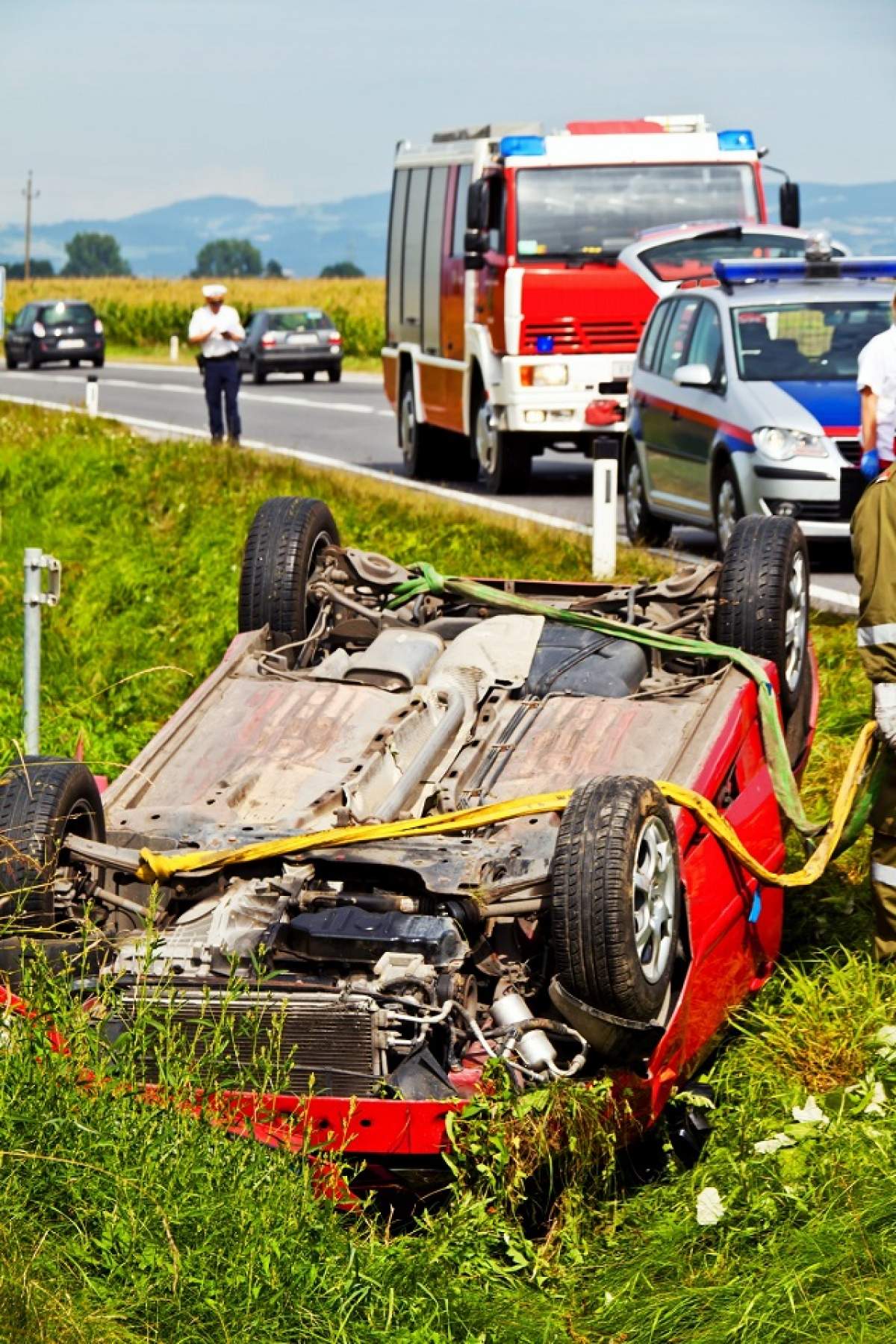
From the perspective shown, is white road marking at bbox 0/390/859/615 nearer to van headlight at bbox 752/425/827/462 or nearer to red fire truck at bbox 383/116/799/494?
red fire truck at bbox 383/116/799/494

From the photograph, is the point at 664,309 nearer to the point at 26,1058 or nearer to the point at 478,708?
the point at 478,708

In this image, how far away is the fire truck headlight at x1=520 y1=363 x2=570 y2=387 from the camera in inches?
664

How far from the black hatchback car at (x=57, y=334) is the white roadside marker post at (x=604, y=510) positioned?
3178 cm

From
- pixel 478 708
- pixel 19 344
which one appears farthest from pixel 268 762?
pixel 19 344

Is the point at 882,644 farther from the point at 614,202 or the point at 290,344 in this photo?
the point at 290,344

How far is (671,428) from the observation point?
1416cm

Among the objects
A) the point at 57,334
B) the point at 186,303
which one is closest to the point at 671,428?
the point at 57,334

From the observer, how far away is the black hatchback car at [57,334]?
42.2m

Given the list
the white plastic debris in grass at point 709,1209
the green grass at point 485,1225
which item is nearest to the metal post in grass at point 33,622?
the green grass at point 485,1225

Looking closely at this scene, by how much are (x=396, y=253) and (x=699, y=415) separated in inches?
→ 313

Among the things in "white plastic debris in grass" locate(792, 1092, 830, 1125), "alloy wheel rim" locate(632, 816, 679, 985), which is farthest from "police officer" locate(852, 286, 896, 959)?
"white plastic debris in grass" locate(792, 1092, 830, 1125)

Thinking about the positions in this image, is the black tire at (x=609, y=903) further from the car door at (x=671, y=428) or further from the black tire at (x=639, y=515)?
the black tire at (x=639, y=515)

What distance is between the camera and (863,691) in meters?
9.92

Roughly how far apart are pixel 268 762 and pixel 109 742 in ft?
11.7
